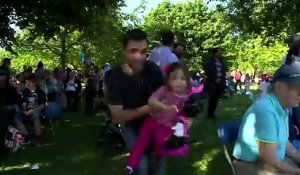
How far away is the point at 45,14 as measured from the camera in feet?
43.4

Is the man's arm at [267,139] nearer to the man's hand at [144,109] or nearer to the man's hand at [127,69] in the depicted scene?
the man's hand at [144,109]

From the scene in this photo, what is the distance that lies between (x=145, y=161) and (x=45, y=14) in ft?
31.7

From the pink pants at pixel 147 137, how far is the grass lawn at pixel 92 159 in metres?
3.00

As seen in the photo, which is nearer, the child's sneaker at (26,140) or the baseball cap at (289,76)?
the baseball cap at (289,76)

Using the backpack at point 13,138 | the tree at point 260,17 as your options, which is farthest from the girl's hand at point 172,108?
the tree at point 260,17

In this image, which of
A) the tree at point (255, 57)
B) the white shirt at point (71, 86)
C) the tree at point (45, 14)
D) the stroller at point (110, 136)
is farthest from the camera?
the tree at point (255, 57)

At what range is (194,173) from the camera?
23.7 ft

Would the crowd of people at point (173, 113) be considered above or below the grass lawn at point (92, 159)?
above

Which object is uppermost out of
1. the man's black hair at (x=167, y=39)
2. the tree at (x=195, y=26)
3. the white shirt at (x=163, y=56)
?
the tree at (x=195, y=26)

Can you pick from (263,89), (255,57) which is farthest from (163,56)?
(255,57)

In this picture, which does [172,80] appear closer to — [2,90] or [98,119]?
[2,90]

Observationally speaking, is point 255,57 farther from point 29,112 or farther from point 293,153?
point 293,153

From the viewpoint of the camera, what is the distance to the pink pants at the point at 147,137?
13.7 feet

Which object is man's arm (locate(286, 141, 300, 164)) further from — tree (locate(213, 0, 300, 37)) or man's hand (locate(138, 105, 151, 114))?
tree (locate(213, 0, 300, 37))
